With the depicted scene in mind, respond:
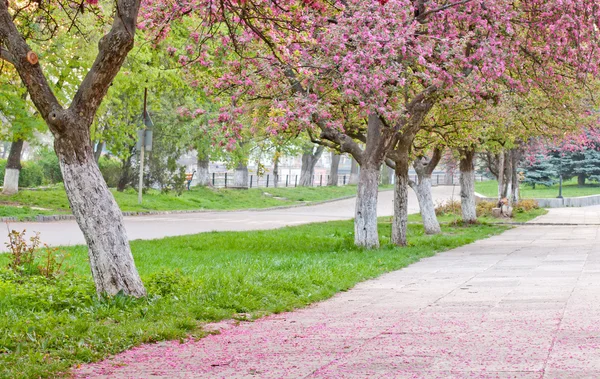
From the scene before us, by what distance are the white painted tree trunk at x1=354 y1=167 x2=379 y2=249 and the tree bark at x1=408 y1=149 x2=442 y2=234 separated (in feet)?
26.5

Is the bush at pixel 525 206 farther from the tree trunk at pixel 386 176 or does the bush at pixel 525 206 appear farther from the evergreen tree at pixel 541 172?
the tree trunk at pixel 386 176

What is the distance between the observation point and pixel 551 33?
17.5 meters

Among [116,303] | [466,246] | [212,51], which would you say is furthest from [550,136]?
[116,303]

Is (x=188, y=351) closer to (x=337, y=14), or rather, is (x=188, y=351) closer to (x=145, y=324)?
(x=145, y=324)

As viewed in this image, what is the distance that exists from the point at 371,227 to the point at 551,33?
564cm

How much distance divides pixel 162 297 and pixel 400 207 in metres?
11.7

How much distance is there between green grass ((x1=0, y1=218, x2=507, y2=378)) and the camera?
7152 mm

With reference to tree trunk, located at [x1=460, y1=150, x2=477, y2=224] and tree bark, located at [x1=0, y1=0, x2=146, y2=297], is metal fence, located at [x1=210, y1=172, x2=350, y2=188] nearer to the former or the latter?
tree trunk, located at [x1=460, y1=150, x2=477, y2=224]

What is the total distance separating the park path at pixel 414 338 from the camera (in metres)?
6.29

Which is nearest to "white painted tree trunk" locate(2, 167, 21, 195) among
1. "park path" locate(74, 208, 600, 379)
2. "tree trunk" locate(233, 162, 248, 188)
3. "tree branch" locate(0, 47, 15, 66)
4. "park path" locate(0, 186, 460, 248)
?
"park path" locate(0, 186, 460, 248)

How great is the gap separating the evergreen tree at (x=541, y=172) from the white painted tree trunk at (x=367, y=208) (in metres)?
46.0

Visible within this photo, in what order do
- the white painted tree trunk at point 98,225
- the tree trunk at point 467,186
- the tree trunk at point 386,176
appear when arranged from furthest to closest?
the tree trunk at point 386,176 < the tree trunk at point 467,186 < the white painted tree trunk at point 98,225

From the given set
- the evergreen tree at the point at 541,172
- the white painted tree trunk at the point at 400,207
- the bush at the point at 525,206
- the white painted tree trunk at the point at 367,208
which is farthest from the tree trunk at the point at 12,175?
the evergreen tree at the point at 541,172

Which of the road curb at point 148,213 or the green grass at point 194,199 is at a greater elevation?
the green grass at point 194,199
